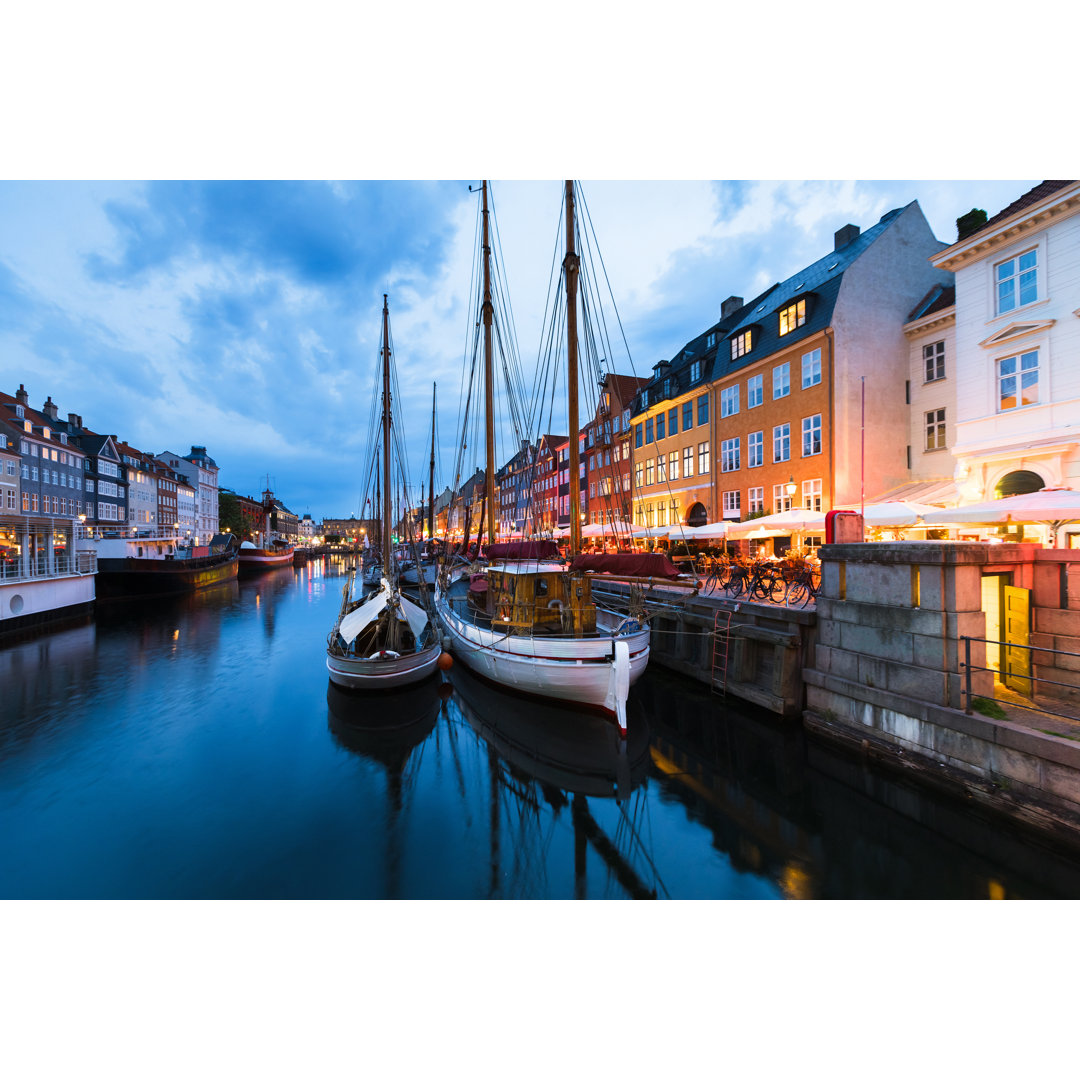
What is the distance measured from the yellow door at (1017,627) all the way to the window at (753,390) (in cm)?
1963

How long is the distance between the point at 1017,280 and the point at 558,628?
19259 mm

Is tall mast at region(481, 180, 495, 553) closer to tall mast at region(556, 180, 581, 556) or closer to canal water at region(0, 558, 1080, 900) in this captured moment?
tall mast at region(556, 180, 581, 556)

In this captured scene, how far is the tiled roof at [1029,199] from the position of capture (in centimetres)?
1541

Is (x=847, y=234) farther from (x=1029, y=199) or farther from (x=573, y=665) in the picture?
(x=573, y=665)

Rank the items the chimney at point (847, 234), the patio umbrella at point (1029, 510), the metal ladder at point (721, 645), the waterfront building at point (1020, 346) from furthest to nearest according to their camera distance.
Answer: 1. the chimney at point (847, 234)
2. the waterfront building at point (1020, 346)
3. the metal ladder at point (721, 645)
4. the patio umbrella at point (1029, 510)

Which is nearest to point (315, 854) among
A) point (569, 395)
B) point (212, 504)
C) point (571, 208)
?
point (569, 395)

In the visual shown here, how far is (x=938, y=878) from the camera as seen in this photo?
22.4ft

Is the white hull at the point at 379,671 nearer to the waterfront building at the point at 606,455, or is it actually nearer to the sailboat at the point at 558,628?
the sailboat at the point at 558,628

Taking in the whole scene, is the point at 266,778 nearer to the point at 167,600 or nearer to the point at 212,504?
the point at 167,600

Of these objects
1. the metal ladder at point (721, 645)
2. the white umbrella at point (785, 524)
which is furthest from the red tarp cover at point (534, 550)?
the white umbrella at point (785, 524)

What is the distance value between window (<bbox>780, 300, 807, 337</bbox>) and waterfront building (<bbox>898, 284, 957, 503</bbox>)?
4524mm

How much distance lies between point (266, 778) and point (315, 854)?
139 inches

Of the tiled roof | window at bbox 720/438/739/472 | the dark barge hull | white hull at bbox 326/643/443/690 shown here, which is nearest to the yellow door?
white hull at bbox 326/643/443/690

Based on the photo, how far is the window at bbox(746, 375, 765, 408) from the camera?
27.0 m
